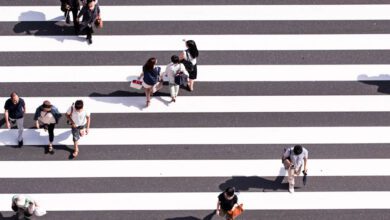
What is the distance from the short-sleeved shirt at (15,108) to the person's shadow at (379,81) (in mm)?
7862

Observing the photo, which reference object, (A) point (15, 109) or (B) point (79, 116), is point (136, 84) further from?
(A) point (15, 109)

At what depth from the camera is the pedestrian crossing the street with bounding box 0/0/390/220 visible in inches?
583

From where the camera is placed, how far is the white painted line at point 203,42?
1656cm

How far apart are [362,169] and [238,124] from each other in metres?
2.95

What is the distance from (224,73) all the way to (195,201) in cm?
334

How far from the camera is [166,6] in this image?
17.2 meters

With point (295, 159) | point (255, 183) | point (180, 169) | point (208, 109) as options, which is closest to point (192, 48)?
point (208, 109)

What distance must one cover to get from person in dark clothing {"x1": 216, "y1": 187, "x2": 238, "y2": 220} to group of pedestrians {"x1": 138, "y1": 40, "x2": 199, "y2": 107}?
118 inches

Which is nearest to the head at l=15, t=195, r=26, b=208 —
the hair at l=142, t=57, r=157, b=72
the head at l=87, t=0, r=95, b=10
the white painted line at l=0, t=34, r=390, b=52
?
the hair at l=142, t=57, r=157, b=72

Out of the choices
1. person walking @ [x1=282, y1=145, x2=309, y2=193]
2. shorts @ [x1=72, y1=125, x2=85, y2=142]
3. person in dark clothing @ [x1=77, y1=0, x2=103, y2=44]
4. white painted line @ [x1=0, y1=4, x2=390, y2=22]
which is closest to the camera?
person walking @ [x1=282, y1=145, x2=309, y2=193]

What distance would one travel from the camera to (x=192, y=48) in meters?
15.2

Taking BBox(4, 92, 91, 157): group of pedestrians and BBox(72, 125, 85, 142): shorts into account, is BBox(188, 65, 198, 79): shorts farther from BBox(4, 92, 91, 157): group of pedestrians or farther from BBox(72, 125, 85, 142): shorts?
BBox(72, 125, 85, 142): shorts

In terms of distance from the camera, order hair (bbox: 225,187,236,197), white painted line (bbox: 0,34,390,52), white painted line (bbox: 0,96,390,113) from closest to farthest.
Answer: hair (bbox: 225,187,236,197) → white painted line (bbox: 0,96,390,113) → white painted line (bbox: 0,34,390,52)

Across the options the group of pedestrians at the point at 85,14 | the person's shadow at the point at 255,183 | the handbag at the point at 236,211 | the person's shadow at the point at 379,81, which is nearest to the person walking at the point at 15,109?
the group of pedestrians at the point at 85,14
